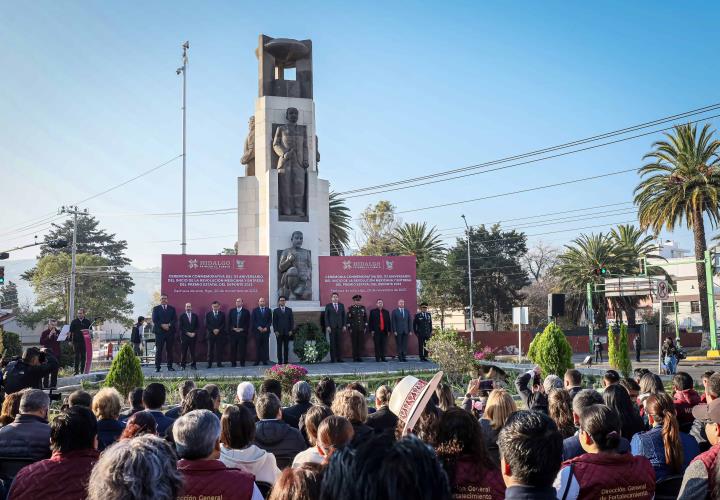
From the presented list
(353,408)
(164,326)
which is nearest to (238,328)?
(164,326)

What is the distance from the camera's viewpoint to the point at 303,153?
2212cm

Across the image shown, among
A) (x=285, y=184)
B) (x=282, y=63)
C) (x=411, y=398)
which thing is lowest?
(x=411, y=398)

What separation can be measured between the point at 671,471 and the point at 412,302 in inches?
707

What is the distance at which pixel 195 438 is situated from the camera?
11.4ft

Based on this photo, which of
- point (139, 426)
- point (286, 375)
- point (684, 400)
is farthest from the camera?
point (286, 375)

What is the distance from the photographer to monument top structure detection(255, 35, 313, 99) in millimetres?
22656

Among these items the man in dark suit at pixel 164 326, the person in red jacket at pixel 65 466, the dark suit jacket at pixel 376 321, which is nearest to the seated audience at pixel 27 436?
the person in red jacket at pixel 65 466

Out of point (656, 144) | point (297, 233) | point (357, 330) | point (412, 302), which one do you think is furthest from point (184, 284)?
point (656, 144)

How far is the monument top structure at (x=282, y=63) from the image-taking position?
A: 2266 centimetres

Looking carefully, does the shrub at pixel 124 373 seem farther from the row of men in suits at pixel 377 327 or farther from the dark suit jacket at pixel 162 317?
the row of men in suits at pixel 377 327

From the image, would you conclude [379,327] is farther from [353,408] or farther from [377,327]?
[353,408]

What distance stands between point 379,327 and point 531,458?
1763 centimetres

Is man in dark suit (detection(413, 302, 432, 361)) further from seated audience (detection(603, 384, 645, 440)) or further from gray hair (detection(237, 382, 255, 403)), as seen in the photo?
seated audience (detection(603, 384, 645, 440))

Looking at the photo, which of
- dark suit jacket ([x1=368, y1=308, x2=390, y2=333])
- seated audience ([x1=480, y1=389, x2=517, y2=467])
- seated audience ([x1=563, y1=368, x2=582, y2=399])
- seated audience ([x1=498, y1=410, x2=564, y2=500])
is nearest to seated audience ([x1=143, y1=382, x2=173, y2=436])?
seated audience ([x1=480, y1=389, x2=517, y2=467])
